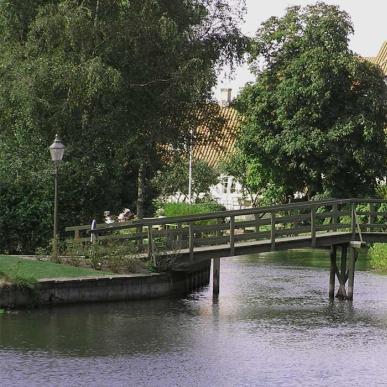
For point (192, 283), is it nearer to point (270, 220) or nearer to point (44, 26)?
point (270, 220)

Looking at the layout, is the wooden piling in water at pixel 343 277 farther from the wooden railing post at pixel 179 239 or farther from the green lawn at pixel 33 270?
the green lawn at pixel 33 270

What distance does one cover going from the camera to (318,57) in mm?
60312

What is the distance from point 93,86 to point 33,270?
10554mm

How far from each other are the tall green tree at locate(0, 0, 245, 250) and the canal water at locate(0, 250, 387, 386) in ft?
22.4

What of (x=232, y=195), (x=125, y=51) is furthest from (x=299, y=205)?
(x=232, y=195)

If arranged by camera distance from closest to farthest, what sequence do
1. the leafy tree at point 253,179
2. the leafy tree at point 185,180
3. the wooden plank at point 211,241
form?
the wooden plank at point 211,241
the leafy tree at point 253,179
the leafy tree at point 185,180

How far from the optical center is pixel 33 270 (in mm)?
29750

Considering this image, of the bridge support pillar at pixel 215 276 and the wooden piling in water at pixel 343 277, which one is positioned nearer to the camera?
the bridge support pillar at pixel 215 276

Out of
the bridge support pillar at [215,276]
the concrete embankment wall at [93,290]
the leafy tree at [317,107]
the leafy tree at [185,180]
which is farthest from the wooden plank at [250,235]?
the leafy tree at [185,180]

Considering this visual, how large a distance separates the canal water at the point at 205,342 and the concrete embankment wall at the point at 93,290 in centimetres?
32

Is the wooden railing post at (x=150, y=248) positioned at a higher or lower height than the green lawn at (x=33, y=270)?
higher

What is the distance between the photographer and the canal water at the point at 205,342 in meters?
21.3

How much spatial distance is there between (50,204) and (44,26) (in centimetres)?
650

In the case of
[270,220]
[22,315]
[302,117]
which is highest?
[302,117]
